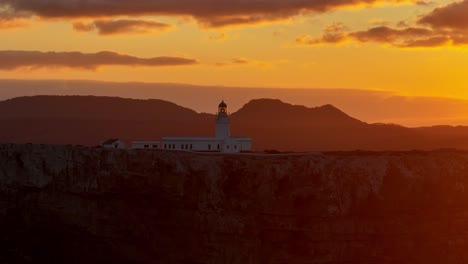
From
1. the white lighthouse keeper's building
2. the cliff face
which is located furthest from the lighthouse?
the cliff face

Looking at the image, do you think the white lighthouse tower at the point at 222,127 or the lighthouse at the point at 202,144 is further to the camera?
the white lighthouse tower at the point at 222,127

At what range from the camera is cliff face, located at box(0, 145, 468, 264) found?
51.8 meters

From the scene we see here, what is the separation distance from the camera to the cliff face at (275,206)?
170ft

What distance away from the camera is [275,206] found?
2046 inches

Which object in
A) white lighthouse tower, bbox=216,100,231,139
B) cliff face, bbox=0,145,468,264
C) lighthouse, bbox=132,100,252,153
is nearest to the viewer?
cliff face, bbox=0,145,468,264

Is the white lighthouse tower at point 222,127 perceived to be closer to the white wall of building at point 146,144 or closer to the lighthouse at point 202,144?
the lighthouse at point 202,144

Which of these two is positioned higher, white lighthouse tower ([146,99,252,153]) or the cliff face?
white lighthouse tower ([146,99,252,153])

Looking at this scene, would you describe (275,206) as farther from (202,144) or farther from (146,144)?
(146,144)

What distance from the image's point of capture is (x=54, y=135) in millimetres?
183875

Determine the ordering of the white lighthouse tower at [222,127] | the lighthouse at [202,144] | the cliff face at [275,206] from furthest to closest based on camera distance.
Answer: the white lighthouse tower at [222,127] < the lighthouse at [202,144] < the cliff face at [275,206]

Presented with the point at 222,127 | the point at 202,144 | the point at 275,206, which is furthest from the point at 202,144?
the point at 275,206

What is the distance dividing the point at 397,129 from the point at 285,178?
429 feet

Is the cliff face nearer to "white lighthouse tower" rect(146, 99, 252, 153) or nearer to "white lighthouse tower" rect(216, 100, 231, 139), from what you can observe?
"white lighthouse tower" rect(146, 99, 252, 153)

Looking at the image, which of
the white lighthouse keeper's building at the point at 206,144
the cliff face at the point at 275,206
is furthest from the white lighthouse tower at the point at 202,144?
the cliff face at the point at 275,206
